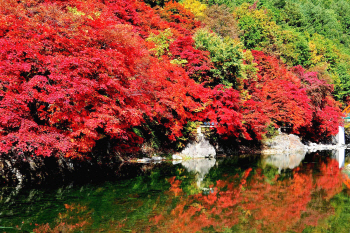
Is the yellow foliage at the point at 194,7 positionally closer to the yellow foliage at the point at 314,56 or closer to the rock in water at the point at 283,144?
the yellow foliage at the point at 314,56

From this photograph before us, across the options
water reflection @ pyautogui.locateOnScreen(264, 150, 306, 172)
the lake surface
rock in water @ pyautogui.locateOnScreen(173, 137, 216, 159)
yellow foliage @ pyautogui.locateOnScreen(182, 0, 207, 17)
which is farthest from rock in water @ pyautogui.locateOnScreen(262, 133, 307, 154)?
yellow foliage @ pyautogui.locateOnScreen(182, 0, 207, 17)

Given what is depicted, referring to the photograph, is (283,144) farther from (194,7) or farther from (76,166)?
(194,7)

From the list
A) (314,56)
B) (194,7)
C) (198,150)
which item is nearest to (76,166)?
(198,150)

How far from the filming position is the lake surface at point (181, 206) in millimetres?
8180

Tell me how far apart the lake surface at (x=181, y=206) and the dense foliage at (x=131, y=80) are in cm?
231

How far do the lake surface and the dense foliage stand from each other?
2312mm

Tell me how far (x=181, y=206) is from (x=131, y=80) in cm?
840

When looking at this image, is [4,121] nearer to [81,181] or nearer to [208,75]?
[81,181]

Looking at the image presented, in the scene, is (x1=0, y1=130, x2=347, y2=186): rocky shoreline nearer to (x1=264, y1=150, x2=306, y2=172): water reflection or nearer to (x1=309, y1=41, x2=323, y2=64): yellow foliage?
(x1=264, y1=150, x2=306, y2=172): water reflection

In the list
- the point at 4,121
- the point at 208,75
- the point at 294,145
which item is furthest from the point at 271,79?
the point at 4,121

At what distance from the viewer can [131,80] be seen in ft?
54.5

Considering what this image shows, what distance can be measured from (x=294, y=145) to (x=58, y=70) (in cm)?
3174

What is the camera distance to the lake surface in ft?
26.8

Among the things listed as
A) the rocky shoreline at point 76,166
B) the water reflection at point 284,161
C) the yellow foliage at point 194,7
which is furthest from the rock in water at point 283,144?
the yellow foliage at point 194,7
